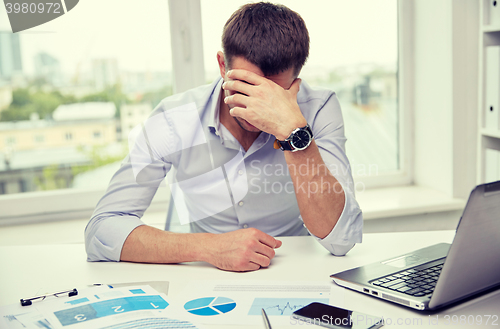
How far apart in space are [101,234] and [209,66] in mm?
1210

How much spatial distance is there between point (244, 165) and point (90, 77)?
1.07 metres

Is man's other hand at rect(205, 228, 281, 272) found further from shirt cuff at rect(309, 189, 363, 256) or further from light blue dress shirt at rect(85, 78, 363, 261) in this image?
light blue dress shirt at rect(85, 78, 363, 261)

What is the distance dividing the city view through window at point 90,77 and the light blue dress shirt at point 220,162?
2.53ft

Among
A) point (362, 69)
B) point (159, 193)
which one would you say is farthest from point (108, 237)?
point (362, 69)

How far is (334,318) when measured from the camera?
27.5 inches

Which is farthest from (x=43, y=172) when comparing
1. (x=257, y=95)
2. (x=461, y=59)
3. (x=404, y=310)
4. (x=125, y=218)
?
(x=461, y=59)

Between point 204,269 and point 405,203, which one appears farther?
point 405,203

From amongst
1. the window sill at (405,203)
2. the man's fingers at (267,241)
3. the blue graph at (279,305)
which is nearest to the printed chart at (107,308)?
the blue graph at (279,305)

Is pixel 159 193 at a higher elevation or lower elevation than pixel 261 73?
lower

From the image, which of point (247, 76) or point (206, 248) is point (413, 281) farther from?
point (247, 76)

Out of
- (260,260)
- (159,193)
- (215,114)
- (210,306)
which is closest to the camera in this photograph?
(210,306)

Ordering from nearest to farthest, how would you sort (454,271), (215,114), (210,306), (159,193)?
(454,271), (210,306), (215,114), (159,193)

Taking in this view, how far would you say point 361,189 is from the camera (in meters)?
2.30

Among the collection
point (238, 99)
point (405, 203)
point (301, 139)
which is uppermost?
point (238, 99)
